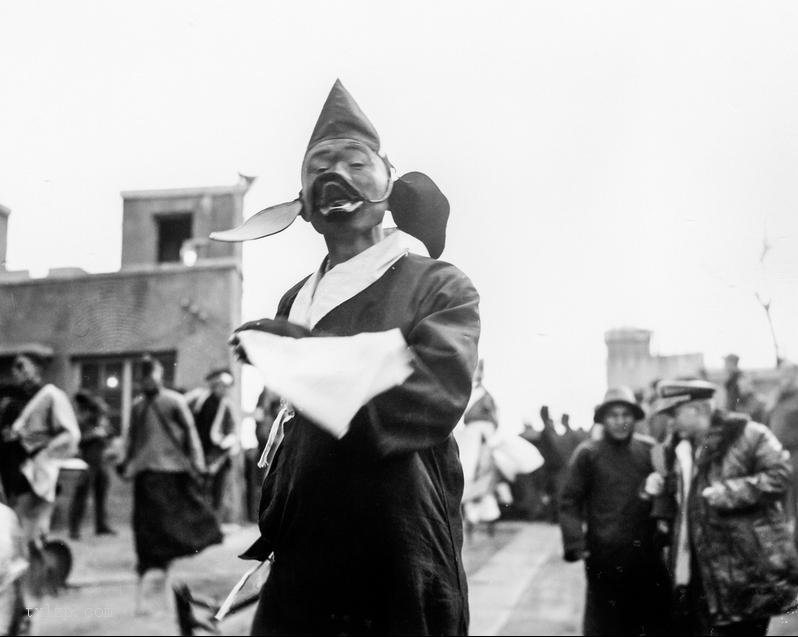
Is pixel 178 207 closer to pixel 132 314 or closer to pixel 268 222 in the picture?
pixel 132 314

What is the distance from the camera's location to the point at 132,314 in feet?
28.3

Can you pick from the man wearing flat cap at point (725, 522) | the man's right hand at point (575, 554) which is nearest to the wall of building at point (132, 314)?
the man's right hand at point (575, 554)

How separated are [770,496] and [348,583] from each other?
9.67ft

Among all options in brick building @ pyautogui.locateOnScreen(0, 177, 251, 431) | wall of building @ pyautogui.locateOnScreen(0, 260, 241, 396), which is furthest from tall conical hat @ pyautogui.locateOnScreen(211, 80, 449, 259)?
wall of building @ pyautogui.locateOnScreen(0, 260, 241, 396)

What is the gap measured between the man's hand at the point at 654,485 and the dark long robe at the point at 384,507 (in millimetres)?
3192

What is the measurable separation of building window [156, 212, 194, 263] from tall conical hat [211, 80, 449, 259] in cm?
281

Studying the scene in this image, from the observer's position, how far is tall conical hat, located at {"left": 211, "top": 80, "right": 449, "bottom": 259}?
2424mm

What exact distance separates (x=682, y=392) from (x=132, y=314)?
469 centimetres

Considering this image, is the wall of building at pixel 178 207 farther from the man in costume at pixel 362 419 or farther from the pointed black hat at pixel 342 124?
the man in costume at pixel 362 419

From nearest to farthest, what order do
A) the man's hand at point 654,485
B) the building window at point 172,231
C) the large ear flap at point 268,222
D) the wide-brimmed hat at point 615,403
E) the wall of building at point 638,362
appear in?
the large ear flap at point 268,222
the man's hand at point 654,485
the building window at point 172,231
the wide-brimmed hat at point 615,403
the wall of building at point 638,362

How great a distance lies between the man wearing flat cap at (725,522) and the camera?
14.9ft

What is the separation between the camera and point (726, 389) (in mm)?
7141

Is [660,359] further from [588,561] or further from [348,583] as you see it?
[348,583]

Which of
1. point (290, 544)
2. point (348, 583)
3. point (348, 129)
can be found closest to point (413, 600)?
point (348, 583)
